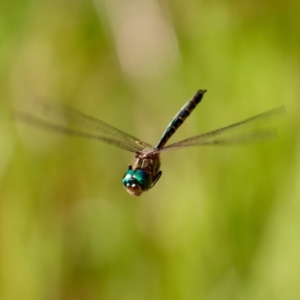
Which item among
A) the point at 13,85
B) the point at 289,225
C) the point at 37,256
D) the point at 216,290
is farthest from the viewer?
the point at 13,85

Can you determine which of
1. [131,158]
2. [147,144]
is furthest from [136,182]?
[131,158]

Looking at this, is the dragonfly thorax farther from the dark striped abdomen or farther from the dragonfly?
the dark striped abdomen

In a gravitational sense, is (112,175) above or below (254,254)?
above

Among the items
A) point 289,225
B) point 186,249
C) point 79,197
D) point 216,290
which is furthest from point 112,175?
point 289,225

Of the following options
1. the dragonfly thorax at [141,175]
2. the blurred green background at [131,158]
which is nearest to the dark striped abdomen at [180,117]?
the dragonfly thorax at [141,175]

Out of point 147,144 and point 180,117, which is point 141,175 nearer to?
point 147,144

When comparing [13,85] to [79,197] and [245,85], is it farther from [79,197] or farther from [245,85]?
[245,85]
